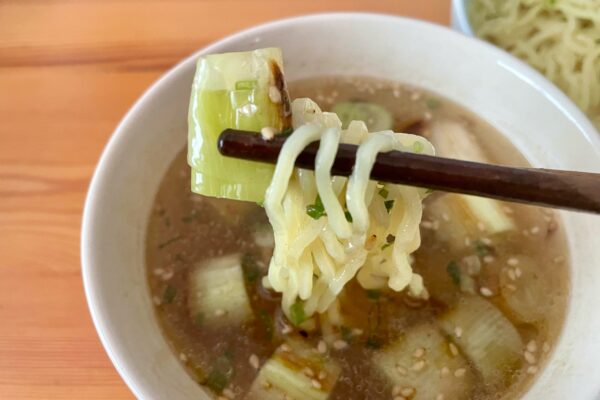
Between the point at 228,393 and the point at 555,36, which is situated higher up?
the point at 555,36

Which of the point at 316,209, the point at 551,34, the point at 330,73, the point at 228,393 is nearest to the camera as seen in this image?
the point at 316,209

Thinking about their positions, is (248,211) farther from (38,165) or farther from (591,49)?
(591,49)

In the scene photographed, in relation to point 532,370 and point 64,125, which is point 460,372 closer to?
point 532,370

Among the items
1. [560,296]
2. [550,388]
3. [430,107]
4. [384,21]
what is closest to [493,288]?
[560,296]

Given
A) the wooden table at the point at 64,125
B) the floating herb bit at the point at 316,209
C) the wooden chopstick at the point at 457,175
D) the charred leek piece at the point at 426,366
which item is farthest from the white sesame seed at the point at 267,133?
the wooden table at the point at 64,125

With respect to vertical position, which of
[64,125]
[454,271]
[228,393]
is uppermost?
[64,125]

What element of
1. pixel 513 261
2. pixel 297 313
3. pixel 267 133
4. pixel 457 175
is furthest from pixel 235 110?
pixel 513 261

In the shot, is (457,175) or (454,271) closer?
(457,175)
